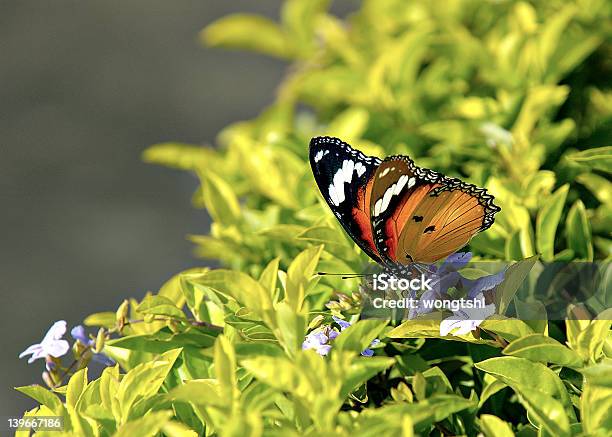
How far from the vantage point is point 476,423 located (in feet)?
3.63

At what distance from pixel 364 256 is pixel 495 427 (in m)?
0.46

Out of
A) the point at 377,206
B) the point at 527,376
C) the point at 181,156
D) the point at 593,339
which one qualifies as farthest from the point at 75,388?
the point at 181,156

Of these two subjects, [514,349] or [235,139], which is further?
[235,139]

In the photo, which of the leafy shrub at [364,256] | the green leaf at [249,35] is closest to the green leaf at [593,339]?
the leafy shrub at [364,256]

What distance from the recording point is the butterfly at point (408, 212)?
3.84ft

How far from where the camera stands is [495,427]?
94 centimetres

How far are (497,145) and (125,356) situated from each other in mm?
881

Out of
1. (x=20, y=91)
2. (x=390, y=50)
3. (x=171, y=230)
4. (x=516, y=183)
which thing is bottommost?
(x=516, y=183)

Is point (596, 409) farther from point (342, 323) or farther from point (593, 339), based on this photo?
point (342, 323)

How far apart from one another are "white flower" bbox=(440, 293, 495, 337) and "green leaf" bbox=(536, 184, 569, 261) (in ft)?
0.99

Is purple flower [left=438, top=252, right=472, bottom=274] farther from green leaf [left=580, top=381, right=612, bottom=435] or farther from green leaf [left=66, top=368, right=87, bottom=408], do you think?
green leaf [left=66, top=368, right=87, bottom=408]

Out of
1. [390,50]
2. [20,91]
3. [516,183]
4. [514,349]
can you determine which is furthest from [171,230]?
[514,349]

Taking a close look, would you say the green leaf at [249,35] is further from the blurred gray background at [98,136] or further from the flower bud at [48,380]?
the blurred gray background at [98,136]

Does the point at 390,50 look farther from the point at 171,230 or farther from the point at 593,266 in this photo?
the point at 171,230
